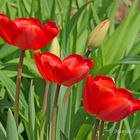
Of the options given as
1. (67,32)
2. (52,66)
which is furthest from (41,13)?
(52,66)

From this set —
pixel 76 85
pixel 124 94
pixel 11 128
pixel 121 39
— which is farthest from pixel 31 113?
pixel 121 39

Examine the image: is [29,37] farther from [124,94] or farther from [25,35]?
[124,94]

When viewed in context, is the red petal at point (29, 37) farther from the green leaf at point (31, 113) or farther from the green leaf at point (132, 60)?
the green leaf at point (132, 60)

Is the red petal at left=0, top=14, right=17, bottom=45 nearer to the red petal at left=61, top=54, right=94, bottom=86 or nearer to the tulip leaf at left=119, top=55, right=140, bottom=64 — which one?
the red petal at left=61, top=54, right=94, bottom=86

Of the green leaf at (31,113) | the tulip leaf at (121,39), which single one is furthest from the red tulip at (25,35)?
the tulip leaf at (121,39)

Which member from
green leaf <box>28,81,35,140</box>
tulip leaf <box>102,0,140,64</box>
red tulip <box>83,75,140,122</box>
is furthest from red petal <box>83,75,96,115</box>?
tulip leaf <box>102,0,140,64</box>

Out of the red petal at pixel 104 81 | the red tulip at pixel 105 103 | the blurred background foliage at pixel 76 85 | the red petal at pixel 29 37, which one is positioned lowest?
the blurred background foliage at pixel 76 85

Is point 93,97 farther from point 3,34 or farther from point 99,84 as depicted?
point 3,34
